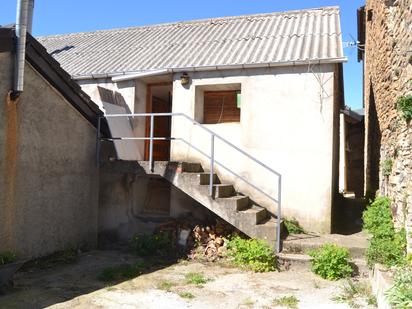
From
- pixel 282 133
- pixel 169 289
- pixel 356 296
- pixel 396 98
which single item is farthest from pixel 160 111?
pixel 356 296

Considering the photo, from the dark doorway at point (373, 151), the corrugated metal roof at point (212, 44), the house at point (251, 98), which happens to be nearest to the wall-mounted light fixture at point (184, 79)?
the house at point (251, 98)

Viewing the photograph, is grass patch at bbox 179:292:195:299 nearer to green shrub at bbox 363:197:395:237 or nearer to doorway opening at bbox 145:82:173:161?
green shrub at bbox 363:197:395:237

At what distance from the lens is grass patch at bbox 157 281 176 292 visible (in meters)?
6.01

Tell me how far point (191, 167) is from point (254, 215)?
1.80 m

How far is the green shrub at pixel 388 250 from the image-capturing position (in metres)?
5.88

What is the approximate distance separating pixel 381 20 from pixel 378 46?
2.99 feet

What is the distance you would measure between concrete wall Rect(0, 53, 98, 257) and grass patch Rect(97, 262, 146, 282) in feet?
4.88

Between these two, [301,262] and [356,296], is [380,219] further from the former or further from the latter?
[356,296]

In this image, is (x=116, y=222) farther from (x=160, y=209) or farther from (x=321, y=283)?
(x=321, y=283)

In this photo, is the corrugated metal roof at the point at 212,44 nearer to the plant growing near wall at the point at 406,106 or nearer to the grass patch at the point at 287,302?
the plant growing near wall at the point at 406,106

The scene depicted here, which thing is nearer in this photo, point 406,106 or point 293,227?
point 406,106

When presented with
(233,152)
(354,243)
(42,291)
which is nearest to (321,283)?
(354,243)

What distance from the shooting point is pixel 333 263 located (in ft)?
20.9

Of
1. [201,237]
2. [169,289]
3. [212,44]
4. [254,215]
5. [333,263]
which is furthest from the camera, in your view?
[212,44]
